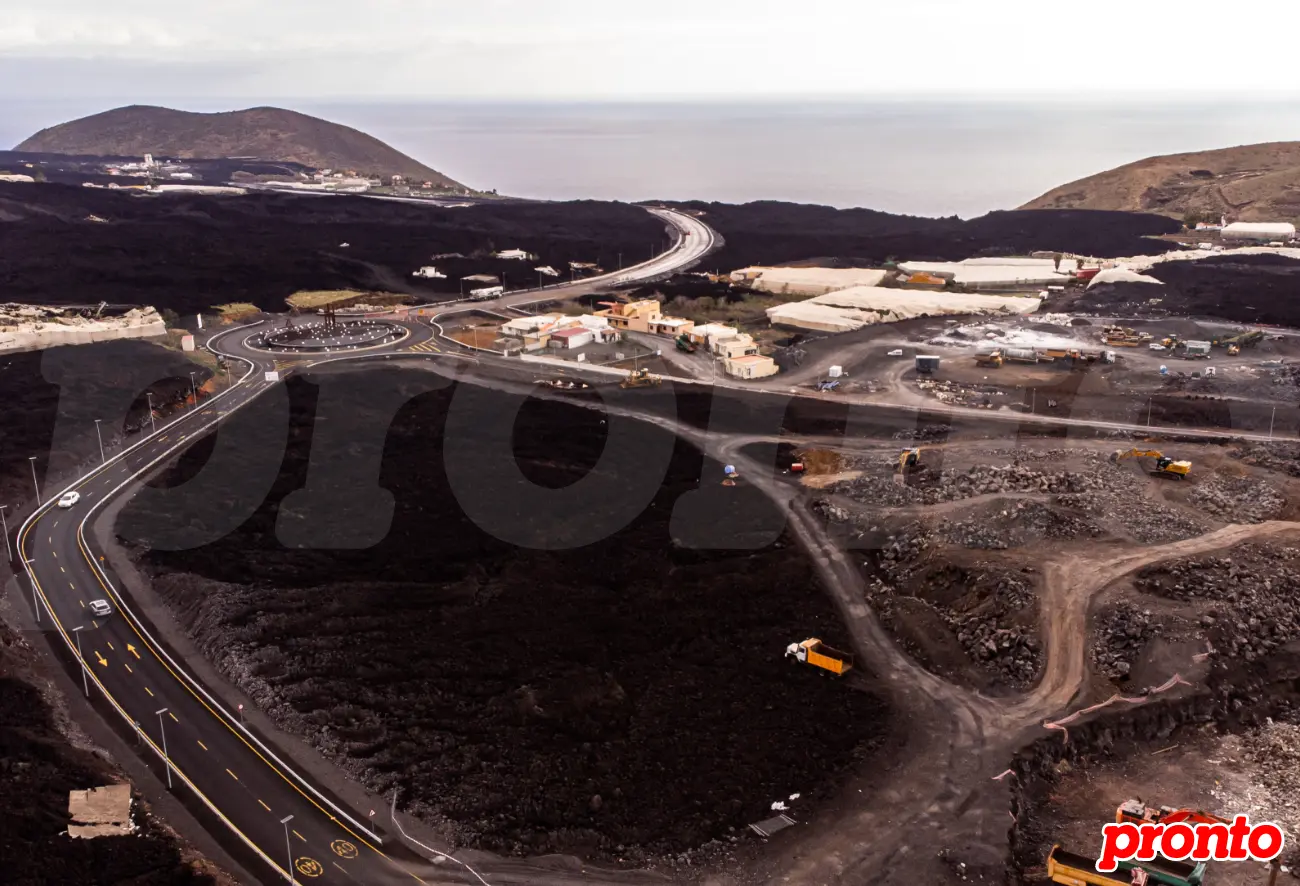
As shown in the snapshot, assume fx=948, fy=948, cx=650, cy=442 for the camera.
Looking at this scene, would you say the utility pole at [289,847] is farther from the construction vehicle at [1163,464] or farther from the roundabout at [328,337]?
the roundabout at [328,337]

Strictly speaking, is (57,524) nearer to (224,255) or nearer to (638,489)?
(638,489)

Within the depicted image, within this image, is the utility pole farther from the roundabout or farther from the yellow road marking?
the roundabout

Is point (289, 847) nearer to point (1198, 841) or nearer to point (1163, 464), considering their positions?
point (1198, 841)

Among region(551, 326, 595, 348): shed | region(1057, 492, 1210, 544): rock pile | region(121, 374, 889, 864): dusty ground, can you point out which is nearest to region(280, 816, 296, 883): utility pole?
region(121, 374, 889, 864): dusty ground

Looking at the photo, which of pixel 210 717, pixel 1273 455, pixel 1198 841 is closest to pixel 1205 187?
pixel 1273 455

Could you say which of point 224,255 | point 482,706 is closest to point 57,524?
point 482,706

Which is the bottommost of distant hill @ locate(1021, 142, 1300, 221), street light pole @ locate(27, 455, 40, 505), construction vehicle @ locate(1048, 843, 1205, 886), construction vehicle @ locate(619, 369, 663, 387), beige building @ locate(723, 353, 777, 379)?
construction vehicle @ locate(1048, 843, 1205, 886)
